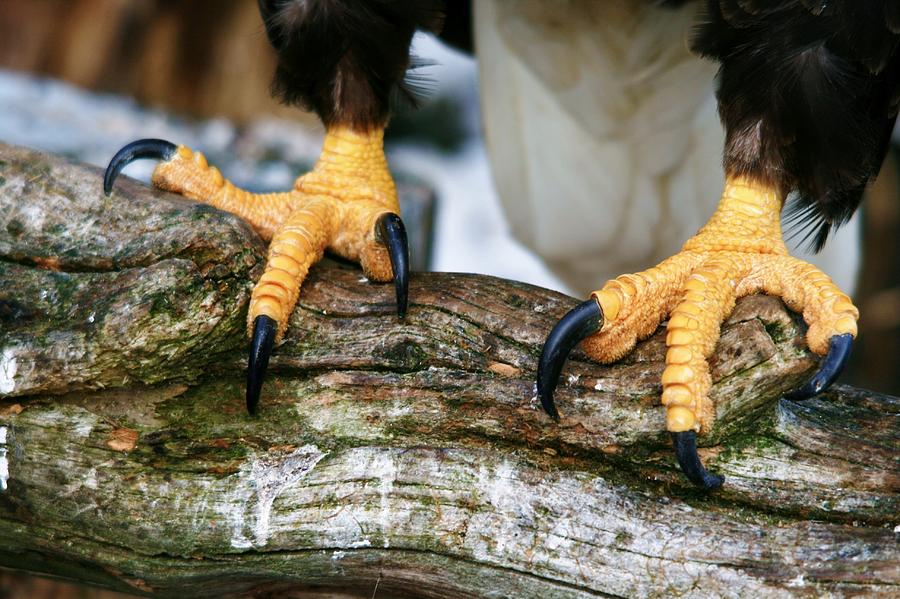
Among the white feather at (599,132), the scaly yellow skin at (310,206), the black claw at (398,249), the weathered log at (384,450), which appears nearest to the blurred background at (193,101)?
the white feather at (599,132)

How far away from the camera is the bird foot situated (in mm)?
1365

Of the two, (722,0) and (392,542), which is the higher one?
(722,0)

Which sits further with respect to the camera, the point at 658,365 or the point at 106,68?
the point at 106,68

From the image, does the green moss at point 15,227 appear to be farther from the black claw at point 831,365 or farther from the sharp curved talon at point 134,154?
the black claw at point 831,365

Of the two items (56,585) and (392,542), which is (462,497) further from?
(56,585)

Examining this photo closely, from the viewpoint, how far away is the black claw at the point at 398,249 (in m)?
1.38

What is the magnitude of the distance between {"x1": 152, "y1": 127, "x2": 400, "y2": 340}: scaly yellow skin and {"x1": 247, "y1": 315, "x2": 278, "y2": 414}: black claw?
2 centimetres

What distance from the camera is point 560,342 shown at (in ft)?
4.07

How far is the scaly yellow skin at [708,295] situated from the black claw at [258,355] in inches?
16.1

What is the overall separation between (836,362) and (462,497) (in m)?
0.49

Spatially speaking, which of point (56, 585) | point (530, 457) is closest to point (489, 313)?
point (530, 457)

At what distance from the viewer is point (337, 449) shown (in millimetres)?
1344

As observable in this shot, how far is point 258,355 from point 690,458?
1.82 ft

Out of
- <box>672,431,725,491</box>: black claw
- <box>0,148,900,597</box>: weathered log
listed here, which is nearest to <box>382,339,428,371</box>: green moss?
<box>0,148,900,597</box>: weathered log
